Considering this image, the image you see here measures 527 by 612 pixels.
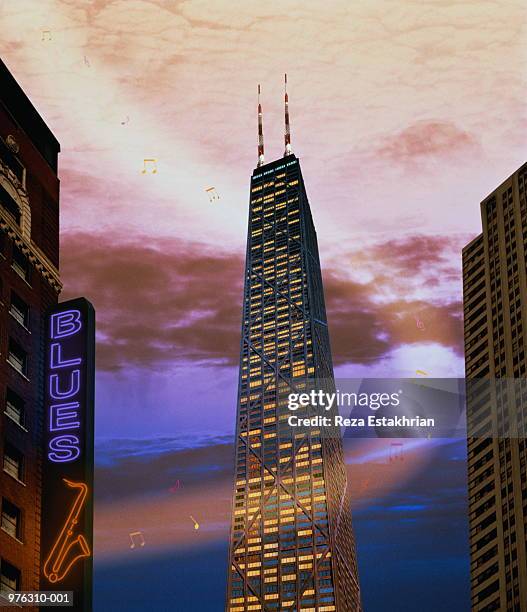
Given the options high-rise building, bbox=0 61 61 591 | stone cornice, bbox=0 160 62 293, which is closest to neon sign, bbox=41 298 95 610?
high-rise building, bbox=0 61 61 591

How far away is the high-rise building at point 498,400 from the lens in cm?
15425

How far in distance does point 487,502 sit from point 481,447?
10.9 meters

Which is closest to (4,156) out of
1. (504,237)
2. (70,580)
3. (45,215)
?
(45,215)

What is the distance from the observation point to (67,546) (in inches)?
1710

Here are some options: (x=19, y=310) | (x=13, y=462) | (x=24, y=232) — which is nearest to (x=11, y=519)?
(x=13, y=462)

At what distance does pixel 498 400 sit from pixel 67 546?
13945 cm

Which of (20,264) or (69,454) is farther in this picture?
(20,264)

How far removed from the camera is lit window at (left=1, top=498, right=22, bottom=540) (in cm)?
4347

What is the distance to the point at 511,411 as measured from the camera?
168250 millimetres

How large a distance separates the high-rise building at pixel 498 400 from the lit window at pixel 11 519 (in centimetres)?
11619

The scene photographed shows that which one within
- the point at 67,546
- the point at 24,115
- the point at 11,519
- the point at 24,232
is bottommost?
the point at 67,546

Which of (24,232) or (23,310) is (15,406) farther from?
(24,232)

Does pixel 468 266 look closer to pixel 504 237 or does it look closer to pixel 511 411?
pixel 504 237

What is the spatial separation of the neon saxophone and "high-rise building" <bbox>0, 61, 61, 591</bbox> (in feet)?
2.54
